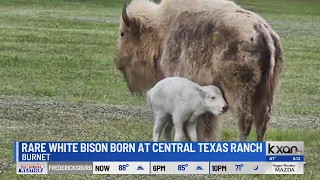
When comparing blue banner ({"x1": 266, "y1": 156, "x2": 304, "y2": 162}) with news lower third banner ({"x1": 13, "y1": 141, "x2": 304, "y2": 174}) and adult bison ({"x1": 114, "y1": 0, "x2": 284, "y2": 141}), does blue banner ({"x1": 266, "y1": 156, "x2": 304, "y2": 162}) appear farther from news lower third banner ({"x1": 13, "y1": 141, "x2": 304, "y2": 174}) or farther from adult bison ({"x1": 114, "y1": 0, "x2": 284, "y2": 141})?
adult bison ({"x1": 114, "y1": 0, "x2": 284, "y2": 141})

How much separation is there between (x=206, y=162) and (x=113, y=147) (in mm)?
839

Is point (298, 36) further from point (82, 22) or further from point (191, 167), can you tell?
point (191, 167)

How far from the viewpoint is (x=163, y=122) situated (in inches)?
352

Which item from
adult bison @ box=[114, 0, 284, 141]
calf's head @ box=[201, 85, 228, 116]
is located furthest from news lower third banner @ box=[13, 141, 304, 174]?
adult bison @ box=[114, 0, 284, 141]

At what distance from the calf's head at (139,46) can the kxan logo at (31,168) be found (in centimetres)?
261

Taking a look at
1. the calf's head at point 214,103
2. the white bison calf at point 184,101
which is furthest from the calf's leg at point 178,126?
the calf's head at point 214,103

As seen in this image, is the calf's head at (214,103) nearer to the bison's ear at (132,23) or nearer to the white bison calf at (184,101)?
the white bison calf at (184,101)

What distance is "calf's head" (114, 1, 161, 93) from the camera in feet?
34.1

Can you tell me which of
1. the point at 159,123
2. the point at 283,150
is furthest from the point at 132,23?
the point at 283,150

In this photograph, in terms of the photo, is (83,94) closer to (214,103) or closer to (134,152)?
(214,103)

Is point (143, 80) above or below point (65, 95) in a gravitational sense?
above

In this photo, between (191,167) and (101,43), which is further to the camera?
(101,43)

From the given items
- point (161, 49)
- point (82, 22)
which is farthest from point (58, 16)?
point (161, 49)

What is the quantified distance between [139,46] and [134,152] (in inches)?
124
